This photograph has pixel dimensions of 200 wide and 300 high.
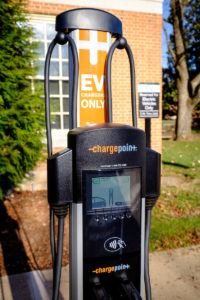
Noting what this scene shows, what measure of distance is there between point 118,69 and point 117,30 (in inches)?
210

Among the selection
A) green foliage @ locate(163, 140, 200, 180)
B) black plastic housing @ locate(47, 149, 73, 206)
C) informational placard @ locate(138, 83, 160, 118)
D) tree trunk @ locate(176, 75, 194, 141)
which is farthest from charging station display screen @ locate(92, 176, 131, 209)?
tree trunk @ locate(176, 75, 194, 141)

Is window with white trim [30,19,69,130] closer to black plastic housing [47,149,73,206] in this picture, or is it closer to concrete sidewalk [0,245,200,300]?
concrete sidewalk [0,245,200,300]

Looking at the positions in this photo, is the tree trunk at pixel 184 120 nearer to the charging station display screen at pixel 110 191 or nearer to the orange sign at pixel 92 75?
the orange sign at pixel 92 75

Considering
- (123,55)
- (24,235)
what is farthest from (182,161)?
(24,235)

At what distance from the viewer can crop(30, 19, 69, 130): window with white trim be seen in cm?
654

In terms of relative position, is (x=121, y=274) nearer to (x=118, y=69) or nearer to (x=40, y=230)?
(x=40, y=230)

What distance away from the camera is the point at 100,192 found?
1.47 meters

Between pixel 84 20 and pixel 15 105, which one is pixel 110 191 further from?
pixel 15 105

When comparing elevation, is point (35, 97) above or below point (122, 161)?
above

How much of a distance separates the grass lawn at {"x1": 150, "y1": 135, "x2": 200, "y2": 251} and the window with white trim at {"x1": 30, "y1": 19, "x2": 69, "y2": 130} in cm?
308

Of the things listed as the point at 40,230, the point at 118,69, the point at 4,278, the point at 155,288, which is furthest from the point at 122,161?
the point at 118,69

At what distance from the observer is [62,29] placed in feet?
5.50

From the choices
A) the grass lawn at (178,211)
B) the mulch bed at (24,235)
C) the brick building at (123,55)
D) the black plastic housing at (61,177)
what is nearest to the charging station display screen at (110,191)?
the black plastic housing at (61,177)

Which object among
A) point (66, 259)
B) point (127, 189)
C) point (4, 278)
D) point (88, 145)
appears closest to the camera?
point (88, 145)
